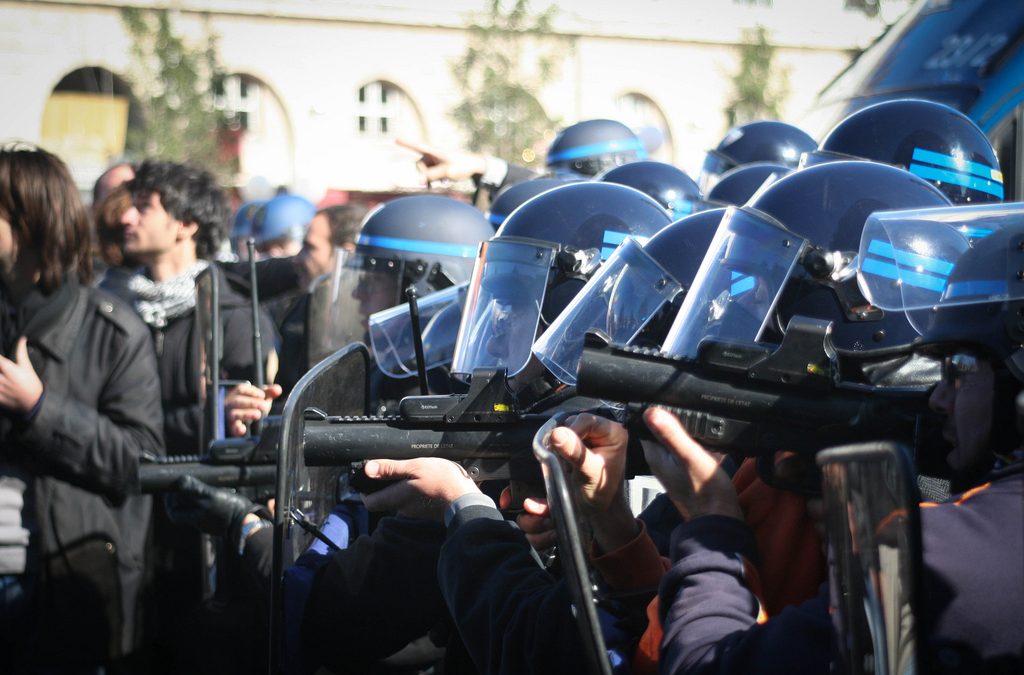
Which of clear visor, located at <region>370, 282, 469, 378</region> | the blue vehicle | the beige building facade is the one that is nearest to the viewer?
clear visor, located at <region>370, 282, 469, 378</region>

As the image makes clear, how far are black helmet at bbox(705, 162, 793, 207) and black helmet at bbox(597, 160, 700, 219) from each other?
1.26ft

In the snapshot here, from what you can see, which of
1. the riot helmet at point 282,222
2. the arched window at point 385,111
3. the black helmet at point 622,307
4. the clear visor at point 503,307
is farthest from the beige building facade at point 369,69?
the black helmet at point 622,307

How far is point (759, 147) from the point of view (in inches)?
205

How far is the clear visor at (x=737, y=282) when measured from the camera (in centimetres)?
232

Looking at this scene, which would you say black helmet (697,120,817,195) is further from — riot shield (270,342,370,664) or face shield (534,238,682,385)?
riot shield (270,342,370,664)

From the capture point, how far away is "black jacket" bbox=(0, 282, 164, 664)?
11.2ft

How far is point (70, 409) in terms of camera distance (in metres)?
3.42

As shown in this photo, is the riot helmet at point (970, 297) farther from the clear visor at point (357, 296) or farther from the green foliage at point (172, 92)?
the green foliage at point (172, 92)

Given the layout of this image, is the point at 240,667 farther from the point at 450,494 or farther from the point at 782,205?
the point at 782,205

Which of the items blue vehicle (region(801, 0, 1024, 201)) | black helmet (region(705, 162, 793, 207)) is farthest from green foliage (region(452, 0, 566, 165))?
black helmet (region(705, 162, 793, 207))

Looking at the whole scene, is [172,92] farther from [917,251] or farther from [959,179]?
[917,251]

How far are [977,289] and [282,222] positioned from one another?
7.47 meters

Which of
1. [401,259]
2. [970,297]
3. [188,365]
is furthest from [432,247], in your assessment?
[970,297]

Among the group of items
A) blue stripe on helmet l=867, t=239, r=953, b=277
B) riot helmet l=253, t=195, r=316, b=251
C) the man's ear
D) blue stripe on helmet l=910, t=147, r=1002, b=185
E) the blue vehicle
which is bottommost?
riot helmet l=253, t=195, r=316, b=251
